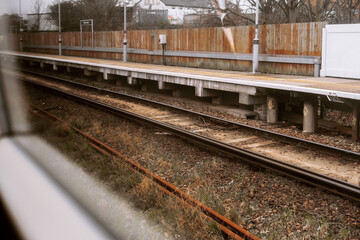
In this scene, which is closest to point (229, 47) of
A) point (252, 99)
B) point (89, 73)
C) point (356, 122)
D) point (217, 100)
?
point (217, 100)

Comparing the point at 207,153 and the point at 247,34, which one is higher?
the point at 247,34

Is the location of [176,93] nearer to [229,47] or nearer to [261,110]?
[229,47]

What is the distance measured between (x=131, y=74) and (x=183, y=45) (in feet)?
9.57

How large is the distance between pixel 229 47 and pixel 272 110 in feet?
17.1

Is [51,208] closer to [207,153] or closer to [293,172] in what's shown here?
[293,172]

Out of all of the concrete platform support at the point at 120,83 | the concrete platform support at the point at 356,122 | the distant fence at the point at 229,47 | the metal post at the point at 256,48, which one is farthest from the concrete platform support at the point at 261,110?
the concrete platform support at the point at 120,83

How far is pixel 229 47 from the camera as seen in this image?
1302 centimetres

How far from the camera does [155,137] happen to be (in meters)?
6.93

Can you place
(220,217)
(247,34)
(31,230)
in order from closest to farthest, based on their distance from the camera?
(31,230) < (220,217) < (247,34)

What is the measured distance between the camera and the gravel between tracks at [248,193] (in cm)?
338

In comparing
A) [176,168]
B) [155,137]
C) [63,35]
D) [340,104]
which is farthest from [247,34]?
[63,35]

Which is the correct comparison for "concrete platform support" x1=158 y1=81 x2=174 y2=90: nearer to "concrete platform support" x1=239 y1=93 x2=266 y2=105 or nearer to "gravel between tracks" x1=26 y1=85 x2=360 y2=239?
"concrete platform support" x1=239 y1=93 x2=266 y2=105

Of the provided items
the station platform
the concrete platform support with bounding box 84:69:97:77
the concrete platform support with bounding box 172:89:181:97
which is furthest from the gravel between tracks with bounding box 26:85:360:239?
the concrete platform support with bounding box 84:69:97:77

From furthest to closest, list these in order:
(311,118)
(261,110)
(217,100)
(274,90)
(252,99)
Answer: (217,100) < (261,110) < (252,99) < (274,90) < (311,118)
